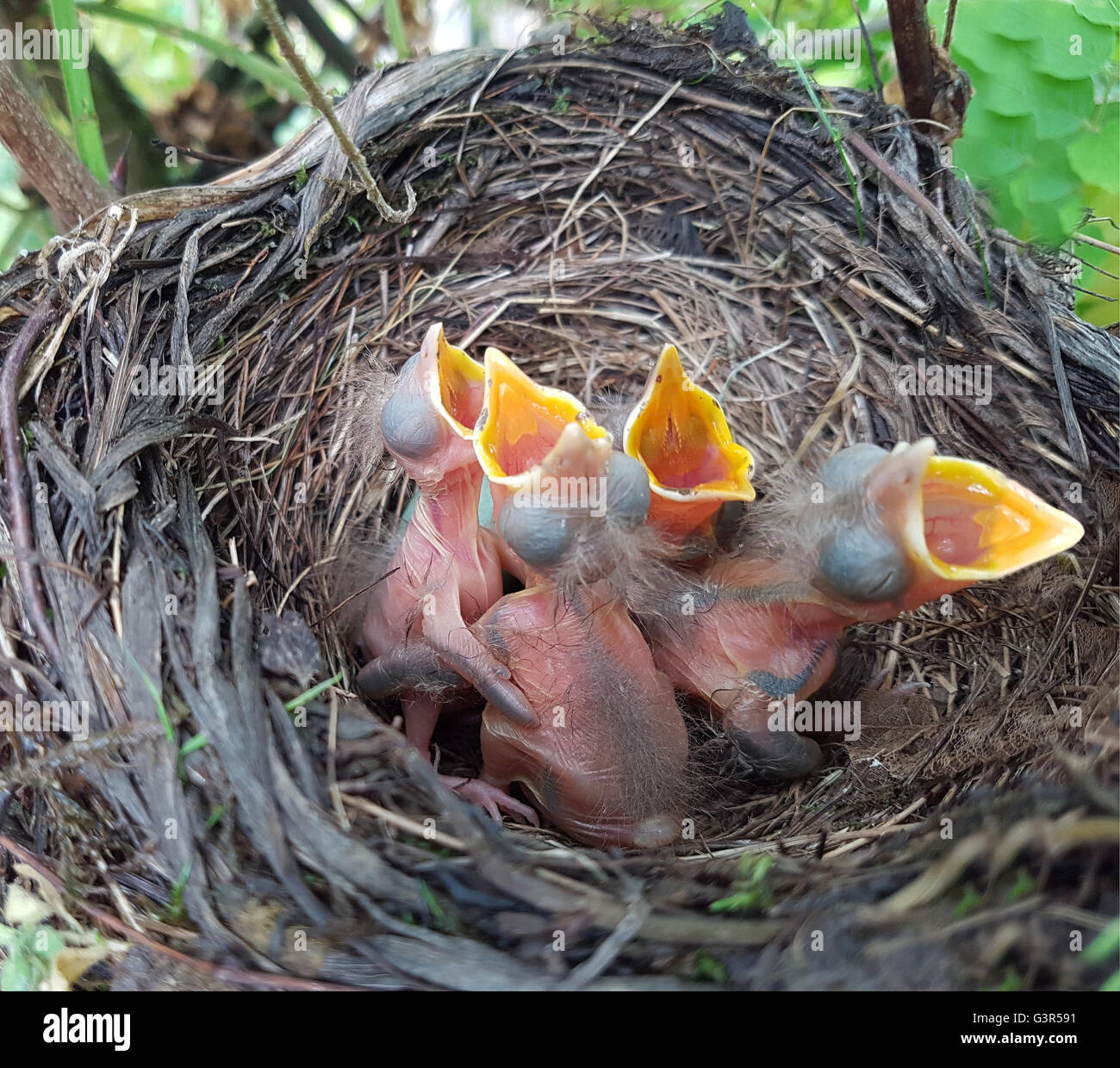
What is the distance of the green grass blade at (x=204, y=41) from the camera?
138 centimetres

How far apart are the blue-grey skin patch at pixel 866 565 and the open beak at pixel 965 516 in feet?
0.09

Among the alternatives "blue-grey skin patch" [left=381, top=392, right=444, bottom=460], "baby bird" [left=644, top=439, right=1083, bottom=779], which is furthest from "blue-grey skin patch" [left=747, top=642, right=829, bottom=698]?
"blue-grey skin patch" [left=381, top=392, right=444, bottom=460]

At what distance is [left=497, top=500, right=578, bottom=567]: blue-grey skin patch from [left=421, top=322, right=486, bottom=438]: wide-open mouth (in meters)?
0.16

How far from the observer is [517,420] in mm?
1182

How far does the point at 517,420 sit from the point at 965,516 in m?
0.60

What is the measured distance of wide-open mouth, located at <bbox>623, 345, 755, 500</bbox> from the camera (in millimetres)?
1222

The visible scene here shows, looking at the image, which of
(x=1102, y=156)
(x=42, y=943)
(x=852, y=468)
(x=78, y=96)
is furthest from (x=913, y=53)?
(x=42, y=943)

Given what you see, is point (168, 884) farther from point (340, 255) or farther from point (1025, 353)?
point (1025, 353)

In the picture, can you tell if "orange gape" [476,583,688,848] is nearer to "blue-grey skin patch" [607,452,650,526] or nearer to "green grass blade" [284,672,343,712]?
"blue-grey skin patch" [607,452,650,526]

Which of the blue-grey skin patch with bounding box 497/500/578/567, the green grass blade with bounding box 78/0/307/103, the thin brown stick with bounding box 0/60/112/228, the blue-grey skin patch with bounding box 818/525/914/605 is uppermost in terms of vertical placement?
the green grass blade with bounding box 78/0/307/103

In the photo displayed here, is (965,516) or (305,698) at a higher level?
(965,516)

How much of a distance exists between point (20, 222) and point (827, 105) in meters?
1.44

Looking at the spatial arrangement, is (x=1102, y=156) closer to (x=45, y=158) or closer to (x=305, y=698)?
(x=305, y=698)

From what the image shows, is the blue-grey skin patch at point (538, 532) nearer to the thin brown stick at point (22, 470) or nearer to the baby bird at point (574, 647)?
the baby bird at point (574, 647)
